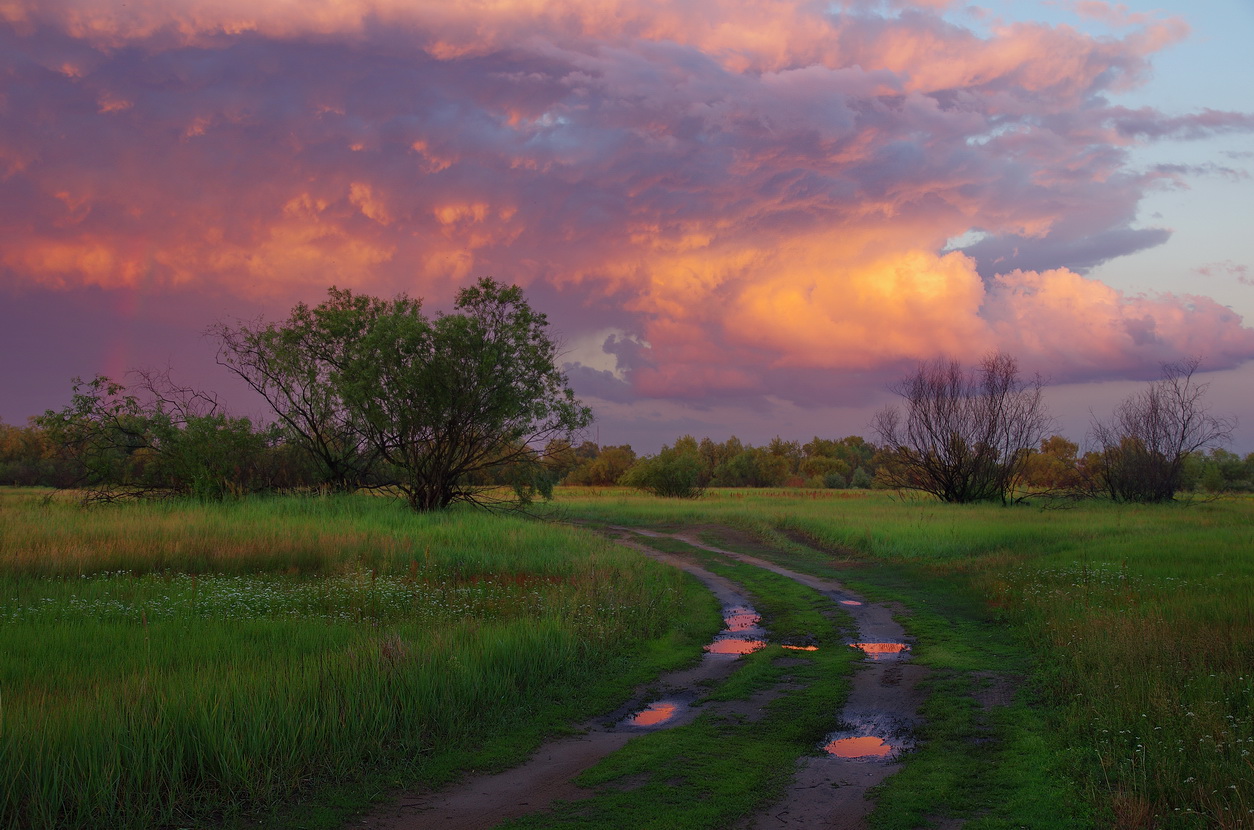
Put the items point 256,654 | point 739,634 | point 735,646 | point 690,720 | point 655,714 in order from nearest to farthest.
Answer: point 690,720 → point 655,714 → point 256,654 → point 735,646 → point 739,634

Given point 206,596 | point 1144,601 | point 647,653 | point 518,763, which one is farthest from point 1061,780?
point 206,596

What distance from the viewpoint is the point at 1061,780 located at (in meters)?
6.24

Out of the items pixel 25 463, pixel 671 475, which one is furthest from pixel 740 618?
pixel 25 463

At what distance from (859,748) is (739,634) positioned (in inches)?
224

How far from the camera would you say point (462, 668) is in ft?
26.4

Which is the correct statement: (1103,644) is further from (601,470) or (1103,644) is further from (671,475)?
(601,470)

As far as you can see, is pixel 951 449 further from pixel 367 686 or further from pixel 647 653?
pixel 367 686

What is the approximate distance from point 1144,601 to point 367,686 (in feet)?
→ 41.7

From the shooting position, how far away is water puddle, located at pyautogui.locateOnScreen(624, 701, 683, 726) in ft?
26.2

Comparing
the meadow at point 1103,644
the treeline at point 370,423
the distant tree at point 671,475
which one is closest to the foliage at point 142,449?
the treeline at point 370,423

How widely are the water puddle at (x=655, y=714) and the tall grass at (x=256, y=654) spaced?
113 cm

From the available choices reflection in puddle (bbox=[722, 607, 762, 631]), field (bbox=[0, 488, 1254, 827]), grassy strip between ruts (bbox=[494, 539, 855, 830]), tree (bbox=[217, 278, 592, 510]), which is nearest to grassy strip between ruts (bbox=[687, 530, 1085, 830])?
field (bbox=[0, 488, 1254, 827])

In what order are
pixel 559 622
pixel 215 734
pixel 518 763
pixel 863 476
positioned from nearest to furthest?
pixel 215 734 < pixel 518 763 < pixel 559 622 < pixel 863 476

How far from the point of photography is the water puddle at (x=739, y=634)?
38.0 feet
